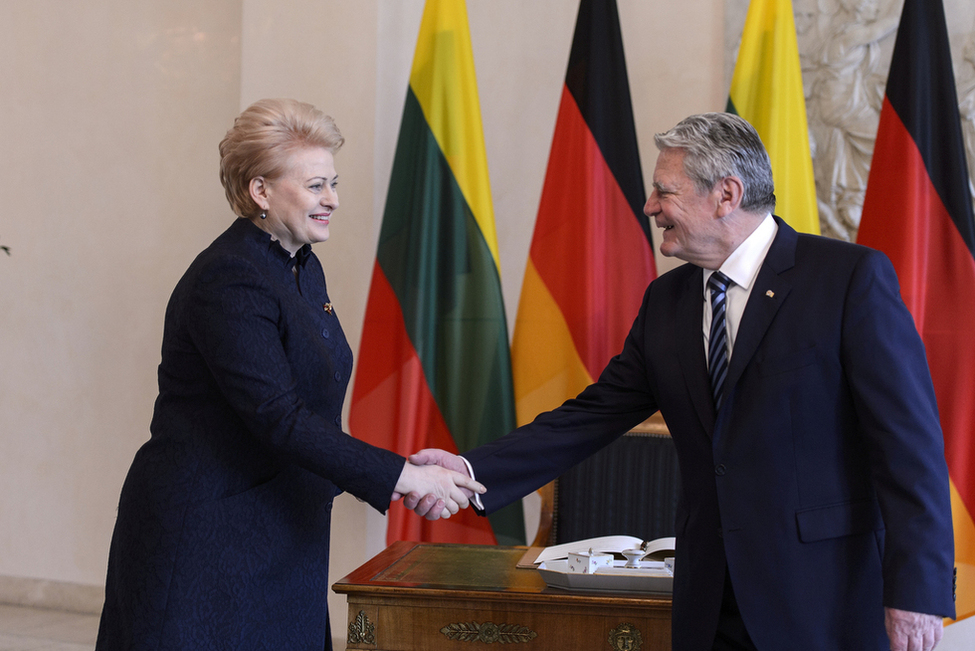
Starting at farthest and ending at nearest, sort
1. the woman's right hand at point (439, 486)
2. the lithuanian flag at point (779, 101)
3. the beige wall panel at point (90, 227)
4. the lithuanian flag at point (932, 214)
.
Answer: the beige wall panel at point (90, 227), the lithuanian flag at point (779, 101), the lithuanian flag at point (932, 214), the woman's right hand at point (439, 486)

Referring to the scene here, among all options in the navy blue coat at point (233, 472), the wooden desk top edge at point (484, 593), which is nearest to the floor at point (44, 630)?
the wooden desk top edge at point (484, 593)

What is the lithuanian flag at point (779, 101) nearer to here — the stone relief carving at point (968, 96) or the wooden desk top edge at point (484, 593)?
the stone relief carving at point (968, 96)

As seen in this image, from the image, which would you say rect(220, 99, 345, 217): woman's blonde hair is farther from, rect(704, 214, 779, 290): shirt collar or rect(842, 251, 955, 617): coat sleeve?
rect(842, 251, 955, 617): coat sleeve

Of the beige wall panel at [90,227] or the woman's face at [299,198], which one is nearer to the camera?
the woman's face at [299,198]

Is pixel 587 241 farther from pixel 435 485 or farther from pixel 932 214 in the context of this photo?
pixel 435 485

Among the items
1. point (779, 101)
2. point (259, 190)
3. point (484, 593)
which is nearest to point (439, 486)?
point (484, 593)

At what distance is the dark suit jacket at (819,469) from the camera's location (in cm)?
148

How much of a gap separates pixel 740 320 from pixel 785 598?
20.3 inches

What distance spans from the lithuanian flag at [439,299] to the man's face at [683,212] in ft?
5.27

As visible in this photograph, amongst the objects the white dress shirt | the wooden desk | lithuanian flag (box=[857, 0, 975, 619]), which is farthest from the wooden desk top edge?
lithuanian flag (box=[857, 0, 975, 619])

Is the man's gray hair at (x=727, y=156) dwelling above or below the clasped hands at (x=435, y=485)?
above

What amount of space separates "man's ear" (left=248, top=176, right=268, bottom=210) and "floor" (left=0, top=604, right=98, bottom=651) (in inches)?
118

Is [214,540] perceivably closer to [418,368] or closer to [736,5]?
[418,368]

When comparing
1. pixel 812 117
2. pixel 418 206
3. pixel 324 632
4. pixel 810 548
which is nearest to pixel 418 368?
pixel 418 206
